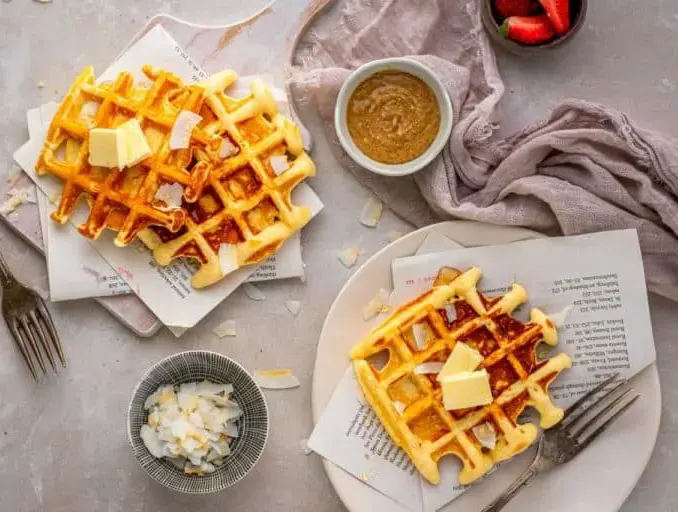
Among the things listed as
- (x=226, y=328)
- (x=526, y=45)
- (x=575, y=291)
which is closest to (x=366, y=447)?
(x=226, y=328)

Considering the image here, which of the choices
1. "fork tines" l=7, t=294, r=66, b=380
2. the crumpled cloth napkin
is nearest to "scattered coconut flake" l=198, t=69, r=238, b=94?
the crumpled cloth napkin

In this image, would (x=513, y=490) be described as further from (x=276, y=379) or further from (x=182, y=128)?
(x=182, y=128)

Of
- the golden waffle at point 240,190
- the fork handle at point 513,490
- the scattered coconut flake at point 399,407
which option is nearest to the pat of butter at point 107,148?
the golden waffle at point 240,190

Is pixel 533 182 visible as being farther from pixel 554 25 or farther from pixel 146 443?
pixel 146 443

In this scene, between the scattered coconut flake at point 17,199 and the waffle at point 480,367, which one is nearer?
the waffle at point 480,367

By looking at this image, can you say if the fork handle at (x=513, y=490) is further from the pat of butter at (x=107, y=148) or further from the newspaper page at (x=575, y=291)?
the pat of butter at (x=107, y=148)

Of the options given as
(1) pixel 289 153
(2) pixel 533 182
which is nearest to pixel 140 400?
(1) pixel 289 153
